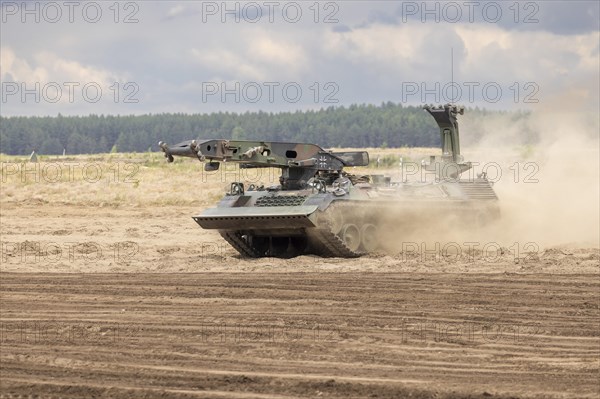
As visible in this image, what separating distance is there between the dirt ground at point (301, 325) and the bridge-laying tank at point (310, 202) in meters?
0.60

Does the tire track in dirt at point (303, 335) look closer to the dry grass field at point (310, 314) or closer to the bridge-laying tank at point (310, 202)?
the dry grass field at point (310, 314)

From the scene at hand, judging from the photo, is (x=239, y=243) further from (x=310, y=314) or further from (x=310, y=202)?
(x=310, y=314)

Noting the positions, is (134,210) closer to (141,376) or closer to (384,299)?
(384,299)

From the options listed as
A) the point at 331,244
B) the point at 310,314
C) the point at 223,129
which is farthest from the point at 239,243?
the point at 223,129

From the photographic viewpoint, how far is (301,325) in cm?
1410

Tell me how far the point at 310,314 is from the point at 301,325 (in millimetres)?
907

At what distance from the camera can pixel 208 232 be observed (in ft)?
90.7

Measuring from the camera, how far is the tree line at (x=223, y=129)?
374 ft

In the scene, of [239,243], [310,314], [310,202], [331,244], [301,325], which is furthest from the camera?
[239,243]

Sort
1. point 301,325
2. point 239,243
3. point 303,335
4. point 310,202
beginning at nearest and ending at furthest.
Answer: point 303,335 < point 301,325 < point 310,202 < point 239,243

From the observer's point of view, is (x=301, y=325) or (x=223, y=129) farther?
(x=223, y=129)

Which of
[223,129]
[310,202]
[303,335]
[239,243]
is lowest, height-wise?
[303,335]

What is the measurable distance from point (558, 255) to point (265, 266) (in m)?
5.23

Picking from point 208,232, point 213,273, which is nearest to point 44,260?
point 213,273
